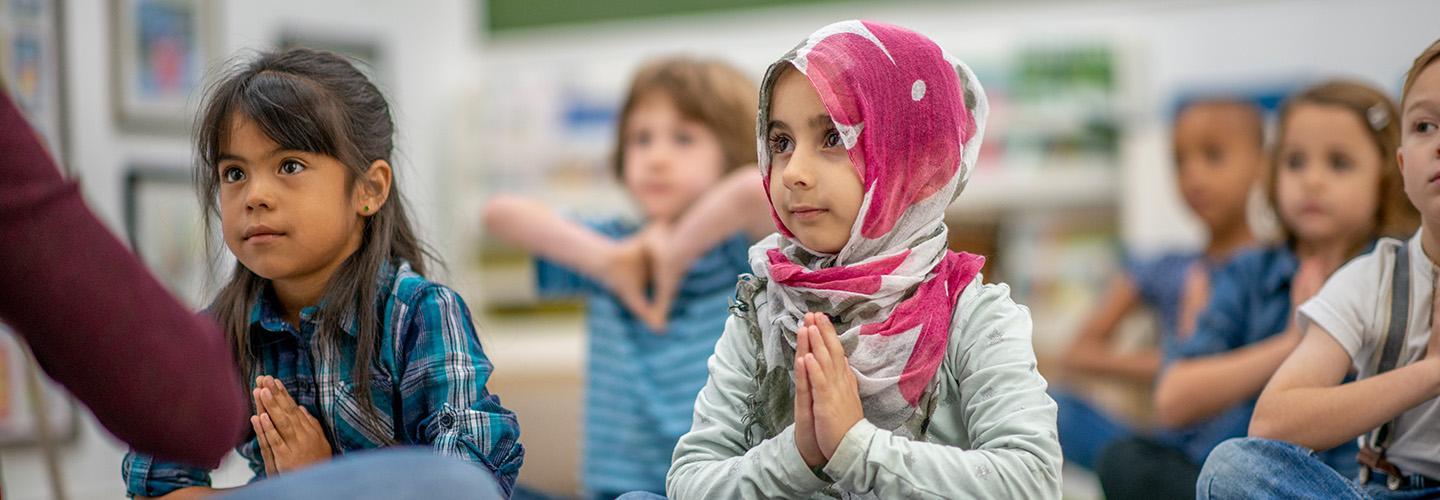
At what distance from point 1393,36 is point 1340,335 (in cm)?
299

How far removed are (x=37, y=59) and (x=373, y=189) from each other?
2.32m

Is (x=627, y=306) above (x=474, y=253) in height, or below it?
above

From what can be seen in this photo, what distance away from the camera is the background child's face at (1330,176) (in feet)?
6.12

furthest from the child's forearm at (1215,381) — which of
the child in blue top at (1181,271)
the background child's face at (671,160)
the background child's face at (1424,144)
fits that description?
the background child's face at (671,160)

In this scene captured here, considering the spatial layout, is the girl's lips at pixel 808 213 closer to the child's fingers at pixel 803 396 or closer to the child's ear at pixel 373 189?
the child's fingers at pixel 803 396

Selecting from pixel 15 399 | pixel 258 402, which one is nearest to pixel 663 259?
pixel 258 402

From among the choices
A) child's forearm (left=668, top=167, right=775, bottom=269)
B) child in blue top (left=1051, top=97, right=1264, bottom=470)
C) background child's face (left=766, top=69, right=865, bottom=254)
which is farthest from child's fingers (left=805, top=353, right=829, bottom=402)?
child in blue top (left=1051, top=97, right=1264, bottom=470)

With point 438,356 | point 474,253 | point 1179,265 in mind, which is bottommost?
point 474,253

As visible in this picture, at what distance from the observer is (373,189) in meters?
1.32

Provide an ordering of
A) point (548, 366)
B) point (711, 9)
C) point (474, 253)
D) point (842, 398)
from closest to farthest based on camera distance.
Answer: point (842, 398) → point (548, 366) → point (711, 9) → point (474, 253)

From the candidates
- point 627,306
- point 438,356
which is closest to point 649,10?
point 627,306

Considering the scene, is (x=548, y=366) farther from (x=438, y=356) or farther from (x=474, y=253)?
(x=474, y=253)

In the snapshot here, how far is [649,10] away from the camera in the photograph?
16.7ft

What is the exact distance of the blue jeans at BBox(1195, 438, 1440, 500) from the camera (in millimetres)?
1252
